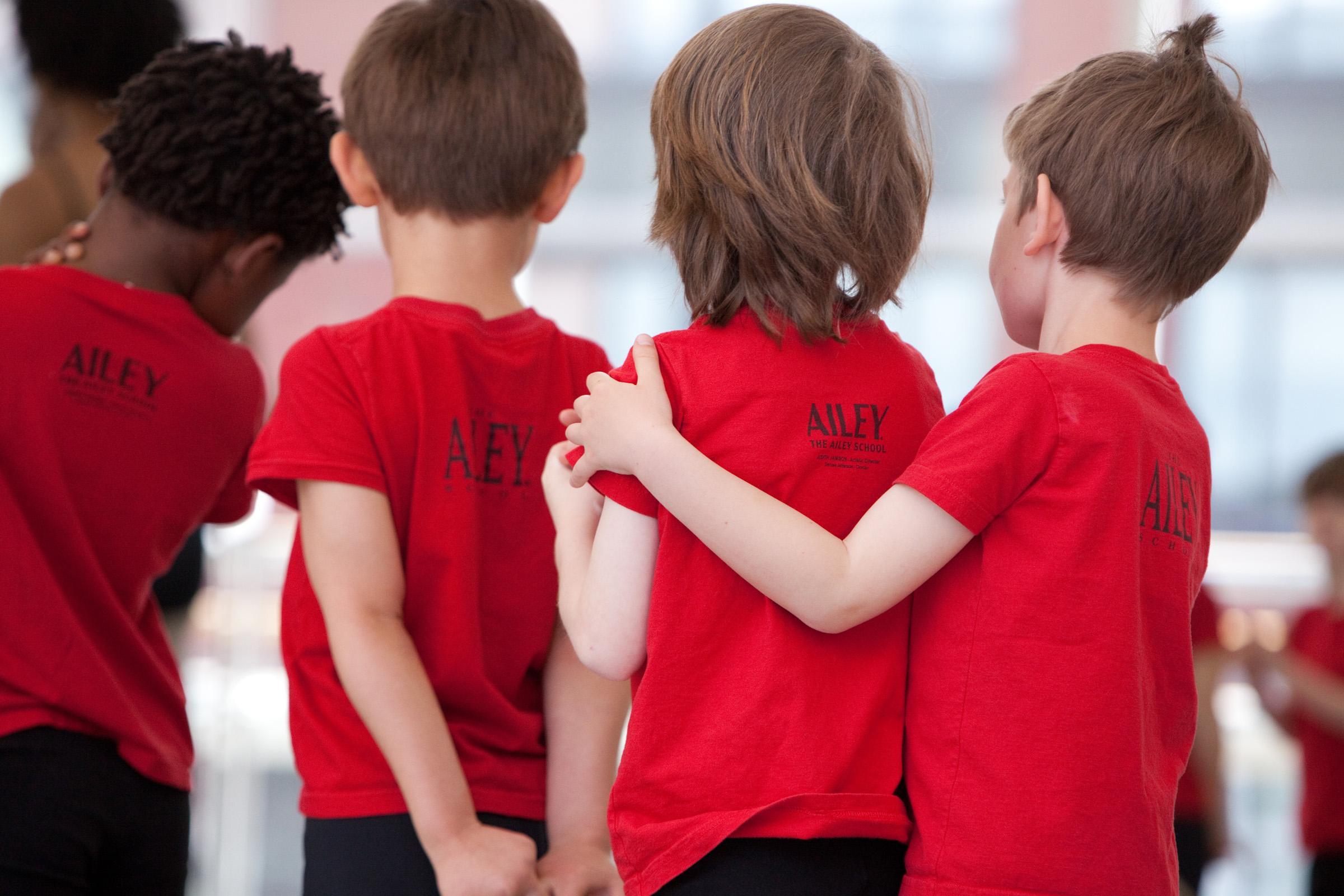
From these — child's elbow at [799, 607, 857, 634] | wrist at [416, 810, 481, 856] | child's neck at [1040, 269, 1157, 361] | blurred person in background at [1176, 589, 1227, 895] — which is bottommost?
blurred person in background at [1176, 589, 1227, 895]

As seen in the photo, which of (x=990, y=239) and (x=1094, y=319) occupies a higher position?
(x=990, y=239)

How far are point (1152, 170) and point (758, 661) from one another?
0.50m

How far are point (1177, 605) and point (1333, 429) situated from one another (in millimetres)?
3347

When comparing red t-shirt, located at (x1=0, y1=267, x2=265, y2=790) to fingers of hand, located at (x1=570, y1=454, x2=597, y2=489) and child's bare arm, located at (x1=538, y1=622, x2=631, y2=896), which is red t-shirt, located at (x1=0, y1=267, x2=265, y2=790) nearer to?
child's bare arm, located at (x1=538, y1=622, x2=631, y2=896)

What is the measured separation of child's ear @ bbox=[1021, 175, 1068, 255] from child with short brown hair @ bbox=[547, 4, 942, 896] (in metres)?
0.12

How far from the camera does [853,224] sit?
924 millimetres

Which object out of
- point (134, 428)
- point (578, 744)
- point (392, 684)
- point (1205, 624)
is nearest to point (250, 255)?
point (134, 428)

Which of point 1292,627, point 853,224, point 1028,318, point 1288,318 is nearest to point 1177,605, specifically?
point 1028,318

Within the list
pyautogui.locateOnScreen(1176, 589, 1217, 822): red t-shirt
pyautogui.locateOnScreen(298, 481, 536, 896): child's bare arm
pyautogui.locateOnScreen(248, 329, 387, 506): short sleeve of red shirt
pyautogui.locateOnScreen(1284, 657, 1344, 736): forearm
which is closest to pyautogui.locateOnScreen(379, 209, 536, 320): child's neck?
pyautogui.locateOnScreen(248, 329, 387, 506): short sleeve of red shirt

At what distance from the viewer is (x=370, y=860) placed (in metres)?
1.08

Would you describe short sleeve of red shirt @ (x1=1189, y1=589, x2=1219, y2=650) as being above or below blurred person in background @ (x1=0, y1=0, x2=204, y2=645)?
below

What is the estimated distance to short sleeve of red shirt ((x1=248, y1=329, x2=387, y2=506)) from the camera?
1.07 metres

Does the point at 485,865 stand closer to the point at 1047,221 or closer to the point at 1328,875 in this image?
the point at 1047,221

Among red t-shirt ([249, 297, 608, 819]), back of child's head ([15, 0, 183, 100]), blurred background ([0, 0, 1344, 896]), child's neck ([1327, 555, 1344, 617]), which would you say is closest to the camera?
red t-shirt ([249, 297, 608, 819])
